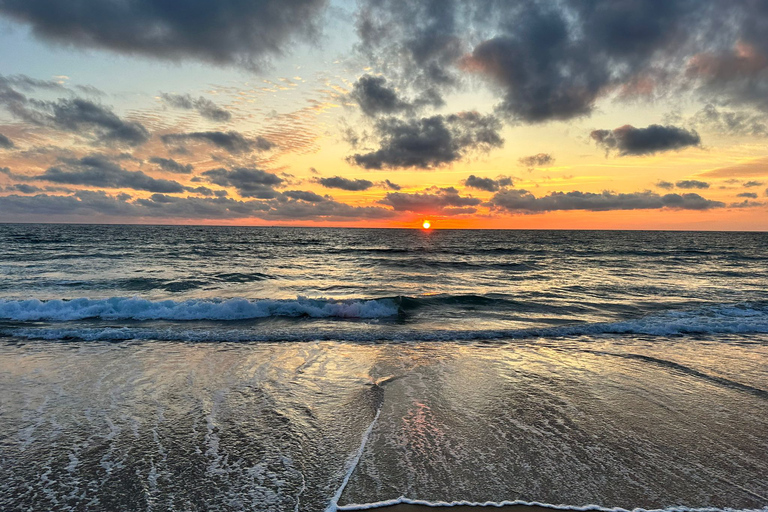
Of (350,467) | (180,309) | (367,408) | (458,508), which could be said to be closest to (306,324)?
(180,309)

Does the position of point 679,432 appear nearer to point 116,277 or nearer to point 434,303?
point 434,303

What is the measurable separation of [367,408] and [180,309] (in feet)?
35.9

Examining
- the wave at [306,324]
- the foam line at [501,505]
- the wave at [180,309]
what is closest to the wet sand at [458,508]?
the foam line at [501,505]

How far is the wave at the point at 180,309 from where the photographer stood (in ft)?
44.6

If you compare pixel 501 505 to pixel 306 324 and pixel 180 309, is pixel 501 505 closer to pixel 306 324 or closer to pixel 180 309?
pixel 306 324

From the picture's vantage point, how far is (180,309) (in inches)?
567

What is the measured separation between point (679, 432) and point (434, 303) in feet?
40.9

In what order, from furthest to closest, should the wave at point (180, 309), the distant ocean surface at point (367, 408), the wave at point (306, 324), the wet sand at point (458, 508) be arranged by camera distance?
the wave at point (180, 309)
the wave at point (306, 324)
the distant ocean surface at point (367, 408)
the wet sand at point (458, 508)

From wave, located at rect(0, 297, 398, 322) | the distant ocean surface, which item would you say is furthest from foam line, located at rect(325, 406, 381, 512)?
wave, located at rect(0, 297, 398, 322)

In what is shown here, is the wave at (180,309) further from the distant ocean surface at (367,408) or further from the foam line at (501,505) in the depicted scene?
the foam line at (501,505)

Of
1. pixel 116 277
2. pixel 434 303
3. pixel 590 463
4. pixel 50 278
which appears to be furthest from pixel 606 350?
pixel 50 278

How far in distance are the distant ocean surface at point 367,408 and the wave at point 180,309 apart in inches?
3.8

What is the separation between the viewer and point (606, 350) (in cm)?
1004

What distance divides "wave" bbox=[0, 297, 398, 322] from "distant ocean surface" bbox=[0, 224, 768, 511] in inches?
3.8
